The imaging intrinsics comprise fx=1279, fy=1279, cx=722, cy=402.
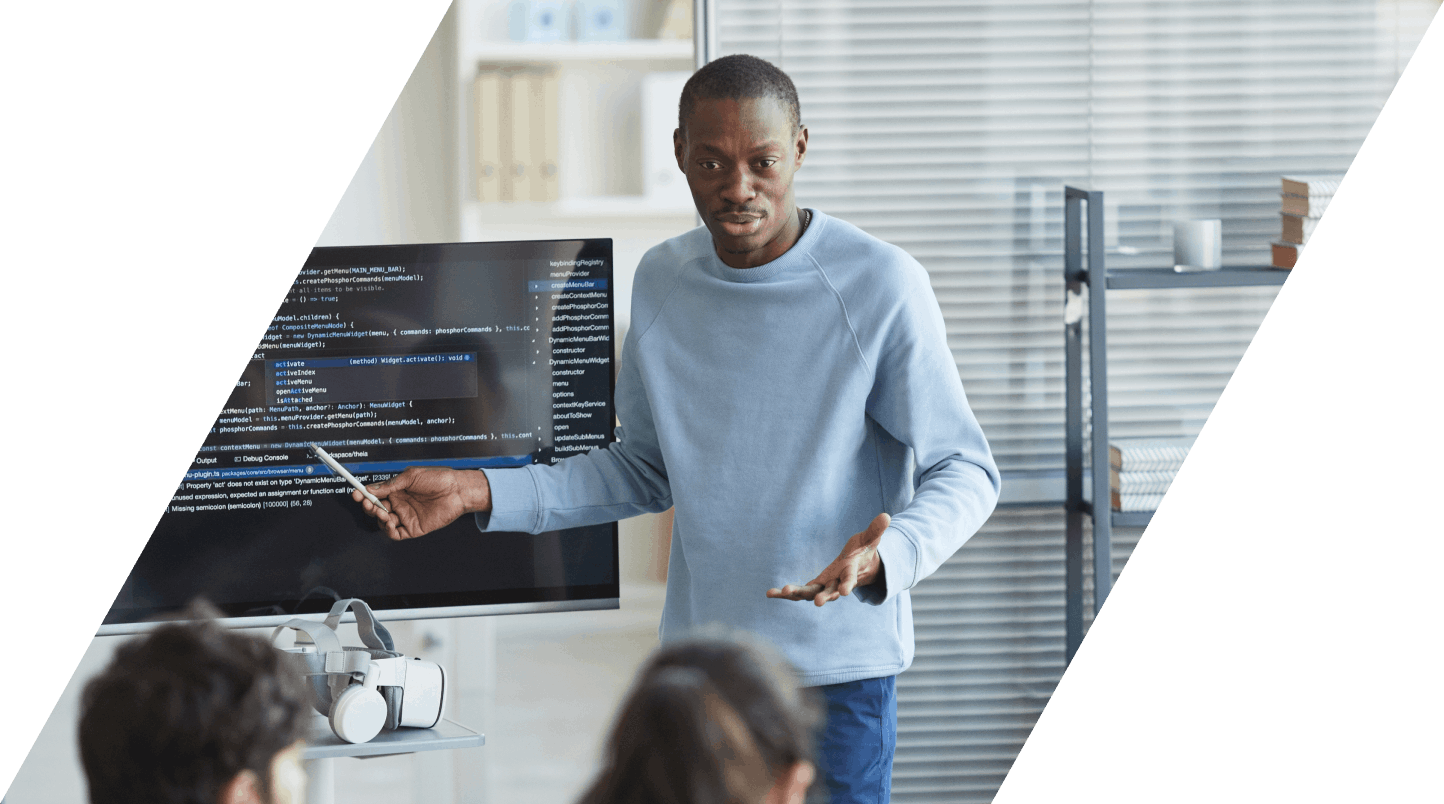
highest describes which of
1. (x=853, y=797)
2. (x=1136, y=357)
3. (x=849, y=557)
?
(x=1136, y=357)

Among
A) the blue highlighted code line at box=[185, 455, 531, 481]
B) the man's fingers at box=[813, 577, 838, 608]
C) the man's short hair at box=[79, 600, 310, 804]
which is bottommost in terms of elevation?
the man's short hair at box=[79, 600, 310, 804]

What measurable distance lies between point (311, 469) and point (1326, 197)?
1.96 meters

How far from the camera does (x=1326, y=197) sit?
249 cm

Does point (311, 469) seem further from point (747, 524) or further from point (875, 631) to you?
point (875, 631)

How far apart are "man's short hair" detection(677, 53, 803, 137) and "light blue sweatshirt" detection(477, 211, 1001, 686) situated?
20cm

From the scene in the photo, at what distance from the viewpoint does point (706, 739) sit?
101 cm

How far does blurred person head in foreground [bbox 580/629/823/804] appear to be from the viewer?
1.00 m

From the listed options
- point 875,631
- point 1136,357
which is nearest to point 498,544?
point 875,631

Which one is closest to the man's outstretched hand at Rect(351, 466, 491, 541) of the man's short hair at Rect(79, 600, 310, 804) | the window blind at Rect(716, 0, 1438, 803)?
the man's short hair at Rect(79, 600, 310, 804)

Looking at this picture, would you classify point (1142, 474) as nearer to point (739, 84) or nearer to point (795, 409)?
point (795, 409)

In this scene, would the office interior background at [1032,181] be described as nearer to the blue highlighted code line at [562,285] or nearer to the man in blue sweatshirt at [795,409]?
the blue highlighted code line at [562,285]

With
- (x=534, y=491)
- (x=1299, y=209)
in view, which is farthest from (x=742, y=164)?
(x=1299, y=209)

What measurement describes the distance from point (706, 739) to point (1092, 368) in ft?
5.44

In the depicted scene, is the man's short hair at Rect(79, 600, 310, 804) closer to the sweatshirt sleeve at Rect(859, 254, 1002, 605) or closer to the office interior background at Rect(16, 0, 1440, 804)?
the sweatshirt sleeve at Rect(859, 254, 1002, 605)
